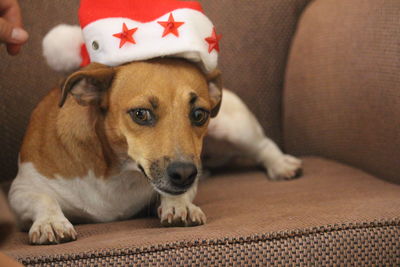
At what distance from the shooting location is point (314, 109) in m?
2.25

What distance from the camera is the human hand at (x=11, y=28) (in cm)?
149

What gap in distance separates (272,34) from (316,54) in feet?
0.72

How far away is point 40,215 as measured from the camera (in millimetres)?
1484

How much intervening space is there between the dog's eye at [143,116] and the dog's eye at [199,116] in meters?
0.12

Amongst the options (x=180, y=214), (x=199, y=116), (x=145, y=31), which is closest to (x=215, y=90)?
(x=199, y=116)

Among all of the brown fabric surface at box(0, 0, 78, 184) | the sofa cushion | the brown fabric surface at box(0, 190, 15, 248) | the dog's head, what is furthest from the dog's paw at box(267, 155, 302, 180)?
the brown fabric surface at box(0, 190, 15, 248)

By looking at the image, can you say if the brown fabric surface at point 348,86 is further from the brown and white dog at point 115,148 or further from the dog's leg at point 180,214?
the dog's leg at point 180,214

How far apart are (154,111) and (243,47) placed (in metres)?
0.95

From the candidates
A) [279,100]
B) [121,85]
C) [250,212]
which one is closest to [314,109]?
[279,100]

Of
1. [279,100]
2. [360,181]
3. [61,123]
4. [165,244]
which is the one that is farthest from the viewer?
[279,100]

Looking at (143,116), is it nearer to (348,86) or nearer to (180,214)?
(180,214)

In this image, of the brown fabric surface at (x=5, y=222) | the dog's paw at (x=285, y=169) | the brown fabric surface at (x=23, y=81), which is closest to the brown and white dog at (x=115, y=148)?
the brown fabric surface at (x=23, y=81)

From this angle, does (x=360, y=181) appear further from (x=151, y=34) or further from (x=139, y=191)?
(x=151, y=34)

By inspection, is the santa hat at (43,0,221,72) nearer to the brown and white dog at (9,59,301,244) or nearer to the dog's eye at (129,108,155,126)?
the brown and white dog at (9,59,301,244)
